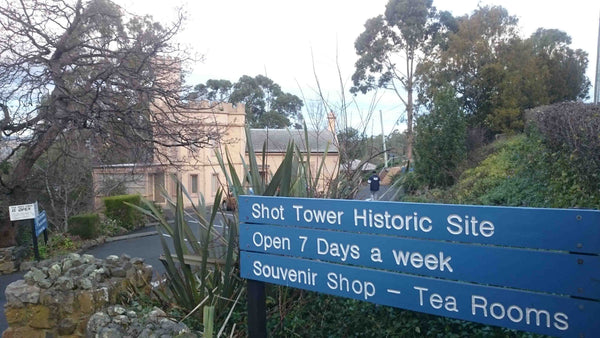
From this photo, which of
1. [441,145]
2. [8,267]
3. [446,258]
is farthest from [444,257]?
[441,145]

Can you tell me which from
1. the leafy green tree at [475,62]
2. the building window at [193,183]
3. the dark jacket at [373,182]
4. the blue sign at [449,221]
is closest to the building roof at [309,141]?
the dark jacket at [373,182]

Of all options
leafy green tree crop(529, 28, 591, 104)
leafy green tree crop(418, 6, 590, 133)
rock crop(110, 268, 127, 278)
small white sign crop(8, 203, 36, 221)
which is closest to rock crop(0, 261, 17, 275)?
small white sign crop(8, 203, 36, 221)

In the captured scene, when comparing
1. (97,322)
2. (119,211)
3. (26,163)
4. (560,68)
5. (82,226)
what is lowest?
(82,226)

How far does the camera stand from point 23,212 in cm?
1163

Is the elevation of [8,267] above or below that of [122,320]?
below

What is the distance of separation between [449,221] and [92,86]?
11.1 meters

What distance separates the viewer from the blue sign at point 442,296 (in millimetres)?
2340

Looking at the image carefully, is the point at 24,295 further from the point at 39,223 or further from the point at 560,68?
the point at 560,68

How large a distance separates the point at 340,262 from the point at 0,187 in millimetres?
14455

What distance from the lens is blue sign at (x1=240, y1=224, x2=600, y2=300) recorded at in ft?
7.64

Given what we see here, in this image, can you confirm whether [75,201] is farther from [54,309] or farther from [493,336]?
[493,336]

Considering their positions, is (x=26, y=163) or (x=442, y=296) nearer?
(x=442, y=296)

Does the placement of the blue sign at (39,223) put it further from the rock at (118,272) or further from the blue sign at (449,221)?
the blue sign at (449,221)

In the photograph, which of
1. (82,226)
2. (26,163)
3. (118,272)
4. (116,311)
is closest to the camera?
(116,311)
